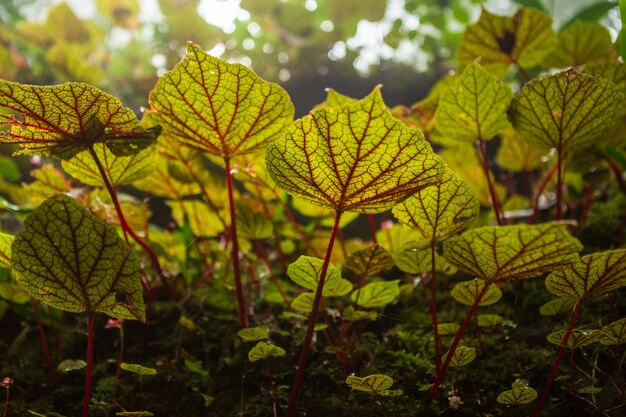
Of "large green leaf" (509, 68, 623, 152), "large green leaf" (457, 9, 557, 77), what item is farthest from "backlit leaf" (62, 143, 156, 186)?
"large green leaf" (457, 9, 557, 77)

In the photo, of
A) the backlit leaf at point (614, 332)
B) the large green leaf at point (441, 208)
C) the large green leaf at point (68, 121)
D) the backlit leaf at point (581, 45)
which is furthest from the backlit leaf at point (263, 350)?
the backlit leaf at point (581, 45)

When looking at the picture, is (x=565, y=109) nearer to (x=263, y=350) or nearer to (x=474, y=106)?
(x=474, y=106)

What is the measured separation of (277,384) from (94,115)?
745 mm

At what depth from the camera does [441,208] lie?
2.76 feet

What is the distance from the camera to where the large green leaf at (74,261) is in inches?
28.0

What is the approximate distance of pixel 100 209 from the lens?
129 centimetres

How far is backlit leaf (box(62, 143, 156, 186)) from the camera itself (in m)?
1.03

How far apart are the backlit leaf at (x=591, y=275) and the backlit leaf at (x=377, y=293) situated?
33 centimetres

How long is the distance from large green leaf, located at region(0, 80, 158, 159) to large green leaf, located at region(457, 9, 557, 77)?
3.24ft

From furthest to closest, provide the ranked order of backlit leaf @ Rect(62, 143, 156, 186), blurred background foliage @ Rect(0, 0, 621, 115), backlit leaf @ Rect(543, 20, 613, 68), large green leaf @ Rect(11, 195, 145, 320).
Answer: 1. blurred background foliage @ Rect(0, 0, 621, 115)
2. backlit leaf @ Rect(543, 20, 613, 68)
3. backlit leaf @ Rect(62, 143, 156, 186)
4. large green leaf @ Rect(11, 195, 145, 320)

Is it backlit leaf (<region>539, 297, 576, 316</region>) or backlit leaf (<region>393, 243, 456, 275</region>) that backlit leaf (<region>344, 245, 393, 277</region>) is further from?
backlit leaf (<region>539, 297, 576, 316</region>)

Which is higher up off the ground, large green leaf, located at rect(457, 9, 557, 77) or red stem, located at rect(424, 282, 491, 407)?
large green leaf, located at rect(457, 9, 557, 77)

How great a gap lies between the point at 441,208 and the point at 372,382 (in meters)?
0.35

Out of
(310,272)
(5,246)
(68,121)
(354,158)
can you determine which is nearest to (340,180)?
(354,158)
